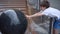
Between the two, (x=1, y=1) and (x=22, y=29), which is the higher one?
(x=22, y=29)

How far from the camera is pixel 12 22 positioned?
1.84ft

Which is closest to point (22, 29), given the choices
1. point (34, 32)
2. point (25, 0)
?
point (34, 32)

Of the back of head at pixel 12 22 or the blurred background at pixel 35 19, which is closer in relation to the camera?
the back of head at pixel 12 22

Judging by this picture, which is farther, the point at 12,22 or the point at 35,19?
the point at 35,19

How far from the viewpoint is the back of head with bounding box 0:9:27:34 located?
1.81ft

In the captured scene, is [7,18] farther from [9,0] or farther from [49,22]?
[9,0]

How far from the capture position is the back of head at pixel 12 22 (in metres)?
0.55

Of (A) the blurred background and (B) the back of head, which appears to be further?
(A) the blurred background

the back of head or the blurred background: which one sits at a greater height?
the back of head

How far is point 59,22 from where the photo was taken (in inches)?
82.9

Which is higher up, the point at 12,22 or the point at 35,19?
the point at 12,22

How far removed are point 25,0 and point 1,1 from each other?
0.72 metres

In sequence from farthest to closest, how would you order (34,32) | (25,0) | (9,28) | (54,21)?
(25,0)
(34,32)
(54,21)
(9,28)

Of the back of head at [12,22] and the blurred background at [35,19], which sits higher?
the back of head at [12,22]
